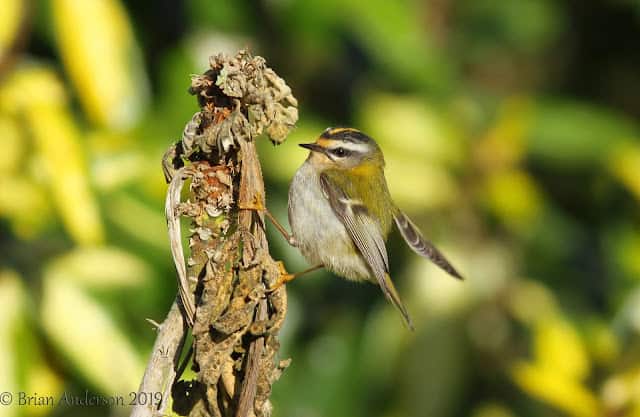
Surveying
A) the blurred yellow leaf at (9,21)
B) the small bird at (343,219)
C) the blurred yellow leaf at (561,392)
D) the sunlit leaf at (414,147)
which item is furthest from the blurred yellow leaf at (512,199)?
the blurred yellow leaf at (9,21)

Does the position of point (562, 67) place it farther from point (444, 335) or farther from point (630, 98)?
point (444, 335)

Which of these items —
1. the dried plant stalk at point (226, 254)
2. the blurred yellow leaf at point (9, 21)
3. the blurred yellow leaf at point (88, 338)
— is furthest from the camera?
the blurred yellow leaf at point (88, 338)

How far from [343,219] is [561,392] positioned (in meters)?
0.83

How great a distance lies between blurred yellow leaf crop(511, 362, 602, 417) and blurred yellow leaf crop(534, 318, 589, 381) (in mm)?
62

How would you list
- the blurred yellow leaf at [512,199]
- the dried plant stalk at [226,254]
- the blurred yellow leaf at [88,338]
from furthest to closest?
the blurred yellow leaf at [512,199] < the blurred yellow leaf at [88,338] < the dried plant stalk at [226,254]

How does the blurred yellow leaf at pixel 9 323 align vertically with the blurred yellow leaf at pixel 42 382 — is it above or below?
above

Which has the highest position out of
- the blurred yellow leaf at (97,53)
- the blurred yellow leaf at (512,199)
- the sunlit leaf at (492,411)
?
the blurred yellow leaf at (97,53)

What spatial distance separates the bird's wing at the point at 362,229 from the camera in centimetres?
247

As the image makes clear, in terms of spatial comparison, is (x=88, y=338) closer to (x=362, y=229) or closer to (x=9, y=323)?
(x=9, y=323)

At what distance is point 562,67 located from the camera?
4.14 meters

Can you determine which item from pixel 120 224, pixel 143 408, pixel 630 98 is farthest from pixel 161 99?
pixel 630 98

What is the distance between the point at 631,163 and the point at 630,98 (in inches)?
42.6

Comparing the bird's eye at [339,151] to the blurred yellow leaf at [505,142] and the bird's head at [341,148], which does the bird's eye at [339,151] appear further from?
the blurred yellow leaf at [505,142]

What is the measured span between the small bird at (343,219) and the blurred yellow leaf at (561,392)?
488 mm
